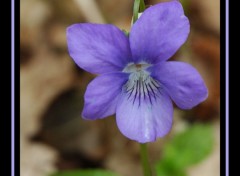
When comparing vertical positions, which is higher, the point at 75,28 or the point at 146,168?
the point at 75,28

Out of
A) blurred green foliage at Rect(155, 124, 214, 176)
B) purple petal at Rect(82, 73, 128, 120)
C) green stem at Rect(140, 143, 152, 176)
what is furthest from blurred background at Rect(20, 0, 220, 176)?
purple petal at Rect(82, 73, 128, 120)

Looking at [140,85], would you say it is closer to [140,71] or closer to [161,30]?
[140,71]

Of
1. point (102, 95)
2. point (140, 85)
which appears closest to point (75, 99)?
point (140, 85)

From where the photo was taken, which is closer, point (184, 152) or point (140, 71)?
point (140, 71)

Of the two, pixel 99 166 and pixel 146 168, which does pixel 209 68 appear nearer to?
pixel 99 166

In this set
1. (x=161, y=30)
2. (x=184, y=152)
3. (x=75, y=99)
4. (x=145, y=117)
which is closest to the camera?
(x=161, y=30)

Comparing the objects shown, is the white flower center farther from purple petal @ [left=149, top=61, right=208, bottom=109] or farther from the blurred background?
the blurred background

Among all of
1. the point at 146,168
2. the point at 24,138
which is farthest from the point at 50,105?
the point at 146,168
